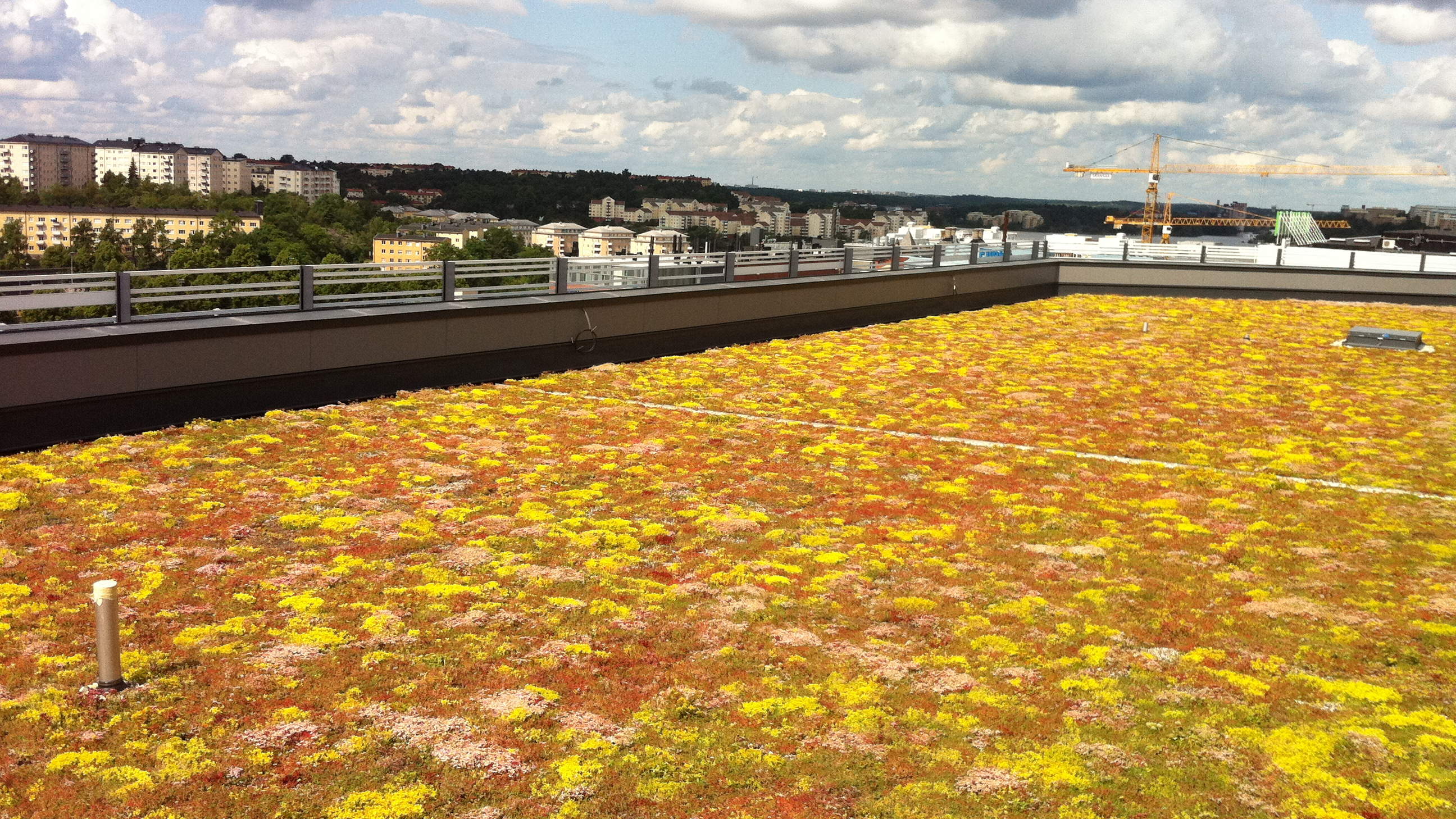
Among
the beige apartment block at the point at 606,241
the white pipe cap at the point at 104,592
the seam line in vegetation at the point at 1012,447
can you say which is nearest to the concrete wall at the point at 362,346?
the seam line in vegetation at the point at 1012,447

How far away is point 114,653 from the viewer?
6.42m

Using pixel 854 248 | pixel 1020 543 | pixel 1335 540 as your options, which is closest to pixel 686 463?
pixel 1020 543

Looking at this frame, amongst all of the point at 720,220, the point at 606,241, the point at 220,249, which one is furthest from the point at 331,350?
the point at 720,220

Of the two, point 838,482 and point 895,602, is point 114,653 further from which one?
point 838,482

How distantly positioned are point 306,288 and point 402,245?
188 meters

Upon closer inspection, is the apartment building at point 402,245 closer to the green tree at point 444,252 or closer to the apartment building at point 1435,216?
the green tree at point 444,252

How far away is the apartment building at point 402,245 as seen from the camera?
617 ft

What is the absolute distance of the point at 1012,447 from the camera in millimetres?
14227

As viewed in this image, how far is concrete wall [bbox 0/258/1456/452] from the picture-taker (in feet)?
37.9

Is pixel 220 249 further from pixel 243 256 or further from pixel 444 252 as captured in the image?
pixel 444 252

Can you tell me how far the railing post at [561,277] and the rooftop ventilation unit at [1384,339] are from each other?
58.2 feet

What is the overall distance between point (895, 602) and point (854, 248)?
762 inches

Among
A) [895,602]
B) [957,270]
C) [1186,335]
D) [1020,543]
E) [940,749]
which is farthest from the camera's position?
[957,270]

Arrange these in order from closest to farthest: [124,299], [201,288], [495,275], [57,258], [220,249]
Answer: [124,299]
[201,288]
[495,275]
[220,249]
[57,258]
